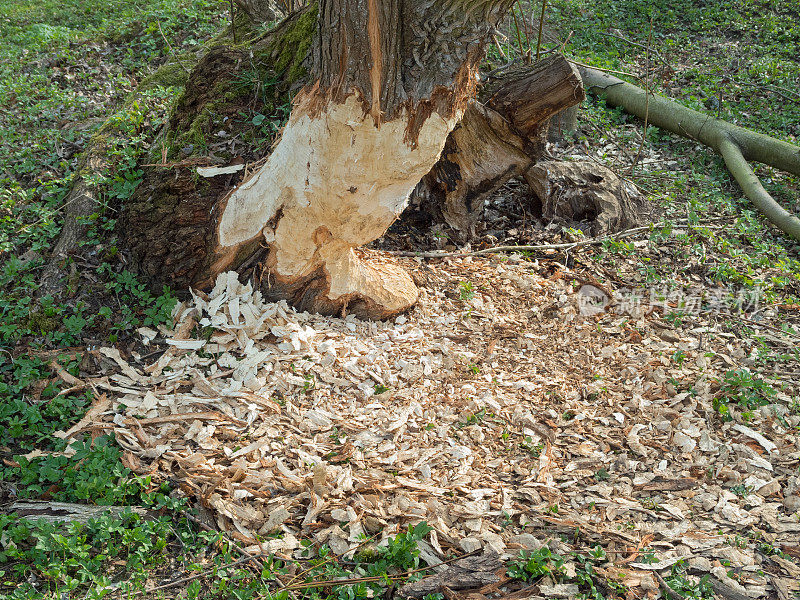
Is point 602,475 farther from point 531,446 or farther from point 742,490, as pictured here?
point 742,490

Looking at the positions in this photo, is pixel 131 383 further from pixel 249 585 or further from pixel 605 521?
pixel 605 521

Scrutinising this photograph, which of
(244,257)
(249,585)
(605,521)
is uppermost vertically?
(244,257)

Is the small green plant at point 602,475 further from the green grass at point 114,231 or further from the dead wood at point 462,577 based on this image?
the dead wood at point 462,577

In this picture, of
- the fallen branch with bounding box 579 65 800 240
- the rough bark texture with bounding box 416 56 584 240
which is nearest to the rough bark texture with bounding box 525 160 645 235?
the rough bark texture with bounding box 416 56 584 240

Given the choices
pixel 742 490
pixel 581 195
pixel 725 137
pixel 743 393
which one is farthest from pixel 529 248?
pixel 725 137

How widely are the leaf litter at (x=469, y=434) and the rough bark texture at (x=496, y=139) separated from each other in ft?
3.53

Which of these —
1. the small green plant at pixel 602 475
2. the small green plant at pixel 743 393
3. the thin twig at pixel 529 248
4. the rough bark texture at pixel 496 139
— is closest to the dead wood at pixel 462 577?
the small green plant at pixel 602 475

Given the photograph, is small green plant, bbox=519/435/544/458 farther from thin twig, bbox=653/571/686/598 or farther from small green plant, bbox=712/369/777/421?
small green plant, bbox=712/369/777/421

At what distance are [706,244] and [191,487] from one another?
430cm

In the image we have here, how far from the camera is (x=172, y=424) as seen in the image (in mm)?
2979

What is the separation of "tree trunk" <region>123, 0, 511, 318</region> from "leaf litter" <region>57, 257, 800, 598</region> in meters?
0.23

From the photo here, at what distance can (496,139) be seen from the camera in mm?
4613

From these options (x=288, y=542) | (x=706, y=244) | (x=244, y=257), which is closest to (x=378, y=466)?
(x=288, y=542)

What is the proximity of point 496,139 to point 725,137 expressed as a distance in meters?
3.20
